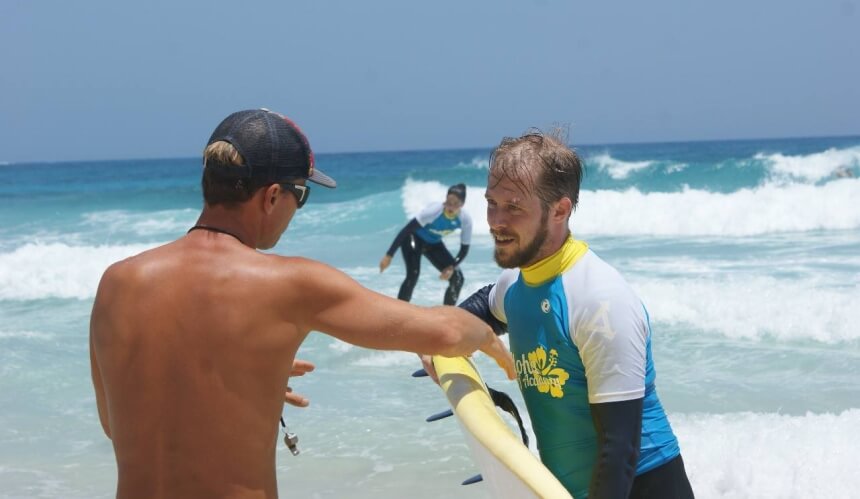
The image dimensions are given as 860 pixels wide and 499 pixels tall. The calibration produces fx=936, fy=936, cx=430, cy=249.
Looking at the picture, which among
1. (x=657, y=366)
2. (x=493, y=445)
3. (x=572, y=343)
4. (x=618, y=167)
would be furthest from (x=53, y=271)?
(x=618, y=167)

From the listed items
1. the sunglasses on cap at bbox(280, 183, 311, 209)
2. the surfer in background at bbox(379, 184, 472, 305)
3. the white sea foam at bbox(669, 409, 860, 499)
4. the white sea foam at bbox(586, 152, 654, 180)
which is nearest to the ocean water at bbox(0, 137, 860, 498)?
the white sea foam at bbox(669, 409, 860, 499)

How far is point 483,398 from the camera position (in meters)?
2.12

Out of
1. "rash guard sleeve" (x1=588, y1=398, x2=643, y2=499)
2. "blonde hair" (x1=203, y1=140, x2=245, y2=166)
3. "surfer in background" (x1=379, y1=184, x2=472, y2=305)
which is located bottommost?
"surfer in background" (x1=379, y1=184, x2=472, y2=305)

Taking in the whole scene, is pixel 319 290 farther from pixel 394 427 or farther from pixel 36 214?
pixel 36 214

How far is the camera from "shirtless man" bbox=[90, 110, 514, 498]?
5.88ft

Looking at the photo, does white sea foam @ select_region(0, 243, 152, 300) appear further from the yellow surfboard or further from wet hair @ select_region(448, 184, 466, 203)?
the yellow surfboard

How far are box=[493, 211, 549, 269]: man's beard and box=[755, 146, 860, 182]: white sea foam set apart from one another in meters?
33.0

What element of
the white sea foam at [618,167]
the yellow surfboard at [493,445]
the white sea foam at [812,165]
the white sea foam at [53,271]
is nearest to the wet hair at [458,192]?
the white sea foam at [53,271]

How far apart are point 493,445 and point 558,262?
0.52 meters

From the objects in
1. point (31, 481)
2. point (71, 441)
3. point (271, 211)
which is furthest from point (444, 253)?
point (271, 211)

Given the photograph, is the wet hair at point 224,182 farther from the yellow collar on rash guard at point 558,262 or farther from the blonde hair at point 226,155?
the yellow collar on rash guard at point 558,262

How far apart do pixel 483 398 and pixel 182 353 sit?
2.28 ft

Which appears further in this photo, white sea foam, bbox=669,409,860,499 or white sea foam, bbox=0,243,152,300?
white sea foam, bbox=0,243,152,300

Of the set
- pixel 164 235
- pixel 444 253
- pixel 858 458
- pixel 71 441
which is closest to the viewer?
pixel 858 458
